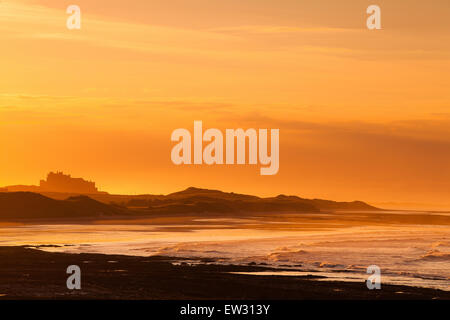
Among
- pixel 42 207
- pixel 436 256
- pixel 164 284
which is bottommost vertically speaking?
pixel 164 284

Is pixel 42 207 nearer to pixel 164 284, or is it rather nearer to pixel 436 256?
pixel 436 256

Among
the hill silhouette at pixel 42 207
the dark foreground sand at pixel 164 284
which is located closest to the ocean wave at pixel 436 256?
the dark foreground sand at pixel 164 284

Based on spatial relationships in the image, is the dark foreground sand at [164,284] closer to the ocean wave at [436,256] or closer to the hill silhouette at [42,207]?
the ocean wave at [436,256]

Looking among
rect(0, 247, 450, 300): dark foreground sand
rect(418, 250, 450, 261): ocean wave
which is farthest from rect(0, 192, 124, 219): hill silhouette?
rect(418, 250, 450, 261): ocean wave

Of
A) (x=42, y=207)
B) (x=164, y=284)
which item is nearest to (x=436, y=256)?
(x=164, y=284)

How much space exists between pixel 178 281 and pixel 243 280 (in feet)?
10.7

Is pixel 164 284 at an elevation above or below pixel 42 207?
below

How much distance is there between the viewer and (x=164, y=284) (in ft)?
118

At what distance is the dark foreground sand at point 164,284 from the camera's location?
107 ft

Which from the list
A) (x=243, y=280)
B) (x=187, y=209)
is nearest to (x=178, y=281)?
(x=243, y=280)
